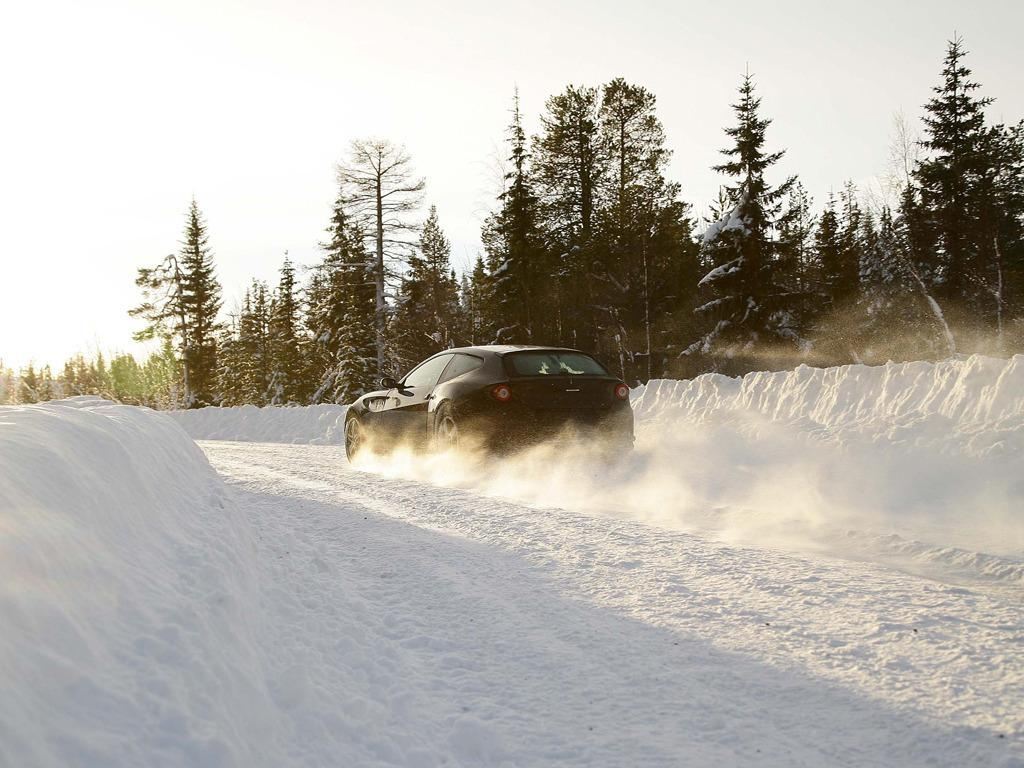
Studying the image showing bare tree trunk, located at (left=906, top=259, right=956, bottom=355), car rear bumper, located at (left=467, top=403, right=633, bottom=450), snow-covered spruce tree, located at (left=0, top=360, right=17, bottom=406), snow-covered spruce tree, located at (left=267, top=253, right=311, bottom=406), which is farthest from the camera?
snow-covered spruce tree, located at (left=267, top=253, right=311, bottom=406)

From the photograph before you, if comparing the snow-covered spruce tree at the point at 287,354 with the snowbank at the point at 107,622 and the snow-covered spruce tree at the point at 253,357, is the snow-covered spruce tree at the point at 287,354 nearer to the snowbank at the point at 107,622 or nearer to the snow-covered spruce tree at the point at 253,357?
the snow-covered spruce tree at the point at 253,357

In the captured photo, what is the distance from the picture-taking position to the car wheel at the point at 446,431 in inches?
315

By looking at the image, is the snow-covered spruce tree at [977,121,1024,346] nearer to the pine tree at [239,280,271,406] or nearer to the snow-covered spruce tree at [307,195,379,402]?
the snow-covered spruce tree at [307,195,379,402]

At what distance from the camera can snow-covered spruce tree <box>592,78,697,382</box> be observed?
103ft

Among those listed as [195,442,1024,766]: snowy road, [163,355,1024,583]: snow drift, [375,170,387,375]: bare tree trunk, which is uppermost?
[375,170,387,375]: bare tree trunk

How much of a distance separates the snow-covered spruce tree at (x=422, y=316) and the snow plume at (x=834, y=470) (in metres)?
24.6

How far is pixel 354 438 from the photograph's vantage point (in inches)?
426

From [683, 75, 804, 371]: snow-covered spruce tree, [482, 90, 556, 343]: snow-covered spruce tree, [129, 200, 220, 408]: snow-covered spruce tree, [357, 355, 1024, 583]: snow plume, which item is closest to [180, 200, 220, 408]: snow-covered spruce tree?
[129, 200, 220, 408]: snow-covered spruce tree

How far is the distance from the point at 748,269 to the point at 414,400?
22337mm

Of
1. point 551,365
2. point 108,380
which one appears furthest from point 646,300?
point 108,380

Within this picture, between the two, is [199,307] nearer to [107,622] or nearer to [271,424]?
[271,424]

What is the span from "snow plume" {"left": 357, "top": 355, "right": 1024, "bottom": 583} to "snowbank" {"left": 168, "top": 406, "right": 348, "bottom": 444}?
8.51 metres

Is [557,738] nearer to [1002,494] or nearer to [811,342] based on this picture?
[1002,494]

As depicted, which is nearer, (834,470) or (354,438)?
(834,470)
